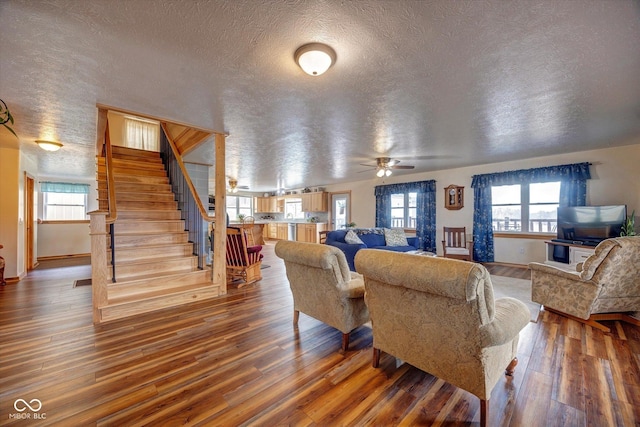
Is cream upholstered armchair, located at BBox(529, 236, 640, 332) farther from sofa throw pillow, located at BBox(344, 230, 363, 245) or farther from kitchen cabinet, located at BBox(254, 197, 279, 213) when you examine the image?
kitchen cabinet, located at BBox(254, 197, 279, 213)

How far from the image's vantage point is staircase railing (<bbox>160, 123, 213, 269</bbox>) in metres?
3.81

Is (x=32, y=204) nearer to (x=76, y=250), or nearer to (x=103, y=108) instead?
(x=76, y=250)

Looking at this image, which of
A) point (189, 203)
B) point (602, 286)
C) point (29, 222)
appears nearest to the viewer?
point (602, 286)

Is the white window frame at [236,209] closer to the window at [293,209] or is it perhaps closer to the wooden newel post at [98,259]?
the window at [293,209]

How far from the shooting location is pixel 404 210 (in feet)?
24.3

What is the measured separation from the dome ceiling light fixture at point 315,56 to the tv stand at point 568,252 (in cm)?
441

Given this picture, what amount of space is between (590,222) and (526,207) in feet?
3.86

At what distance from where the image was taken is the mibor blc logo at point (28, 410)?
4.83 feet

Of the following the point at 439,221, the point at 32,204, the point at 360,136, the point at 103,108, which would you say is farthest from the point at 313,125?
the point at 32,204

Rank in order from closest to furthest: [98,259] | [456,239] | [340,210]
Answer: [98,259] → [456,239] → [340,210]

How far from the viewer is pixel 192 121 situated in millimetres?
3182

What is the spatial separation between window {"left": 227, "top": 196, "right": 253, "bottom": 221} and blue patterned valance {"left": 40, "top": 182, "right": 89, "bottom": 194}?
462cm

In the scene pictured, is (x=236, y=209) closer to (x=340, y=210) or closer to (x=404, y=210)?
(x=340, y=210)

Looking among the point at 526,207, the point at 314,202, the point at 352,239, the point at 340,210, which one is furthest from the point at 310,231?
the point at 526,207
